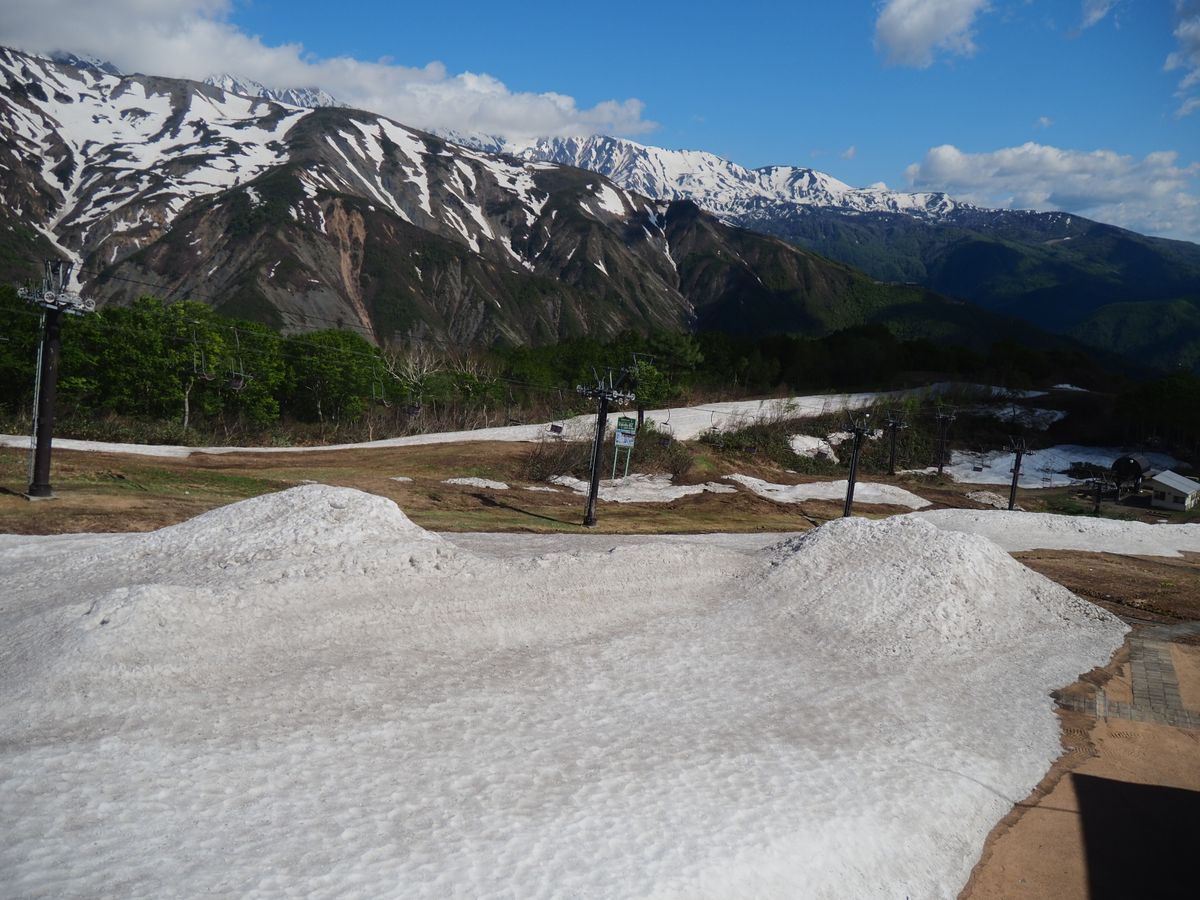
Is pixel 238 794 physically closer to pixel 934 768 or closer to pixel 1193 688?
pixel 934 768

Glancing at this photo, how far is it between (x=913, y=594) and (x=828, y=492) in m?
29.2

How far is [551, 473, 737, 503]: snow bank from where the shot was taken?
139 ft

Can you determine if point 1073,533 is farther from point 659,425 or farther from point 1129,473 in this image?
point 1129,473

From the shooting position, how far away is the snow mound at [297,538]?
1830 centimetres

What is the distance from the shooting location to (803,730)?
13.3 m

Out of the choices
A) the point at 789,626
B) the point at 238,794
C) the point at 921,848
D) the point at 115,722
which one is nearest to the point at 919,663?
the point at 789,626

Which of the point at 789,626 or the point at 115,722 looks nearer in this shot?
the point at 115,722

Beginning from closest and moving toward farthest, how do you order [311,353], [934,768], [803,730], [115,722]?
[115,722] < [934,768] < [803,730] < [311,353]

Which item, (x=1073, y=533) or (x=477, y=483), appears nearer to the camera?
(x=1073, y=533)

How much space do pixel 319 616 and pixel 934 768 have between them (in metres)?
10.8

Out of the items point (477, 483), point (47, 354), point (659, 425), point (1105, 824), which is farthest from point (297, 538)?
point (659, 425)

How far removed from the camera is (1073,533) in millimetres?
34750

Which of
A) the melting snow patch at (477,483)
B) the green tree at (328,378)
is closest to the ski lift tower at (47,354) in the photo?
the melting snow patch at (477,483)

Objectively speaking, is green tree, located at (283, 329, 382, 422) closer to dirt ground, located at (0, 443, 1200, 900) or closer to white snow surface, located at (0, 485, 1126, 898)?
dirt ground, located at (0, 443, 1200, 900)
